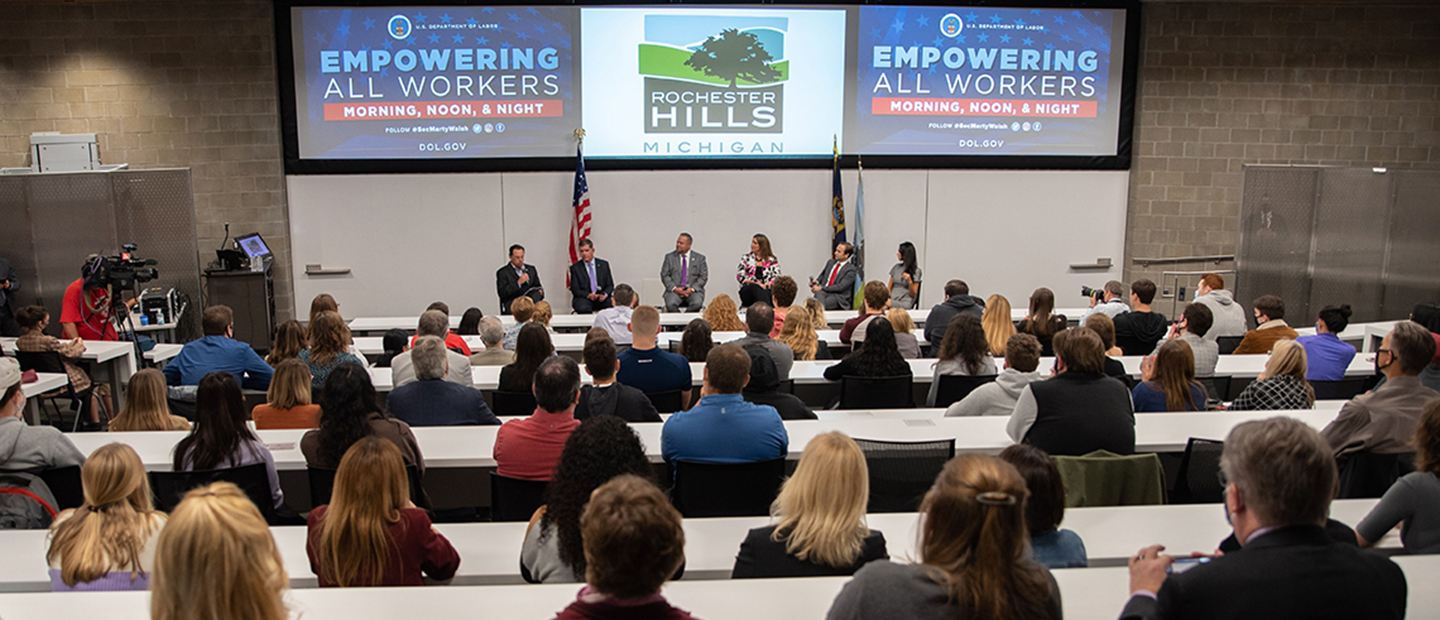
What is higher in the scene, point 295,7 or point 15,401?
point 295,7

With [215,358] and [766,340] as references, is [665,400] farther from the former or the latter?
A: [215,358]

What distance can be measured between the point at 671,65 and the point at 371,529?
295 inches

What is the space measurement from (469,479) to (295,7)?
6.52 metres

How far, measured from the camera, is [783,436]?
3.21m

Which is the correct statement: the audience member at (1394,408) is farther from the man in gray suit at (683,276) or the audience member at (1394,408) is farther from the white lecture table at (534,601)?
the man in gray suit at (683,276)

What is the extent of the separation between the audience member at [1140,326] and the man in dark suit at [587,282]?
15.1 feet

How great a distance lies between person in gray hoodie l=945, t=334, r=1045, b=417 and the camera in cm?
393

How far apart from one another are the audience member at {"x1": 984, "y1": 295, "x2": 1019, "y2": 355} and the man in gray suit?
12.0ft

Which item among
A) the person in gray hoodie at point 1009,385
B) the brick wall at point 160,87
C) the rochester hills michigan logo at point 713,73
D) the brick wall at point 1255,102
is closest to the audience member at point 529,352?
the person in gray hoodie at point 1009,385

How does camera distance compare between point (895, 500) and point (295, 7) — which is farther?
point (295, 7)

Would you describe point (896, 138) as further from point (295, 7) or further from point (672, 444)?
point (672, 444)

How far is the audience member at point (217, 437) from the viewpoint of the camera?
3072 millimetres

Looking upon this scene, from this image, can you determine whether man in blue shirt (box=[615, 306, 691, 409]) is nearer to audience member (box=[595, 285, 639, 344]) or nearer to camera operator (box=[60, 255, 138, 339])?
audience member (box=[595, 285, 639, 344])

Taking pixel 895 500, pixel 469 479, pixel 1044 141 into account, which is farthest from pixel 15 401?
pixel 1044 141
